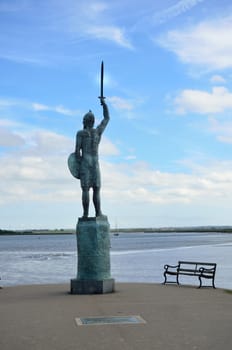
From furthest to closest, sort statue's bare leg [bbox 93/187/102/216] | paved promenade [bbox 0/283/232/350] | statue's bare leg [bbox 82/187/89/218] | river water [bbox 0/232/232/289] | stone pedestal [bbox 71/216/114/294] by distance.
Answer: river water [bbox 0/232/232/289] < statue's bare leg [bbox 93/187/102/216] < statue's bare leg [bbox 82/187/89/218] < stone pedestal [bbox 71/216/114/294] < paved promenade [bbox 0/283/232/350]

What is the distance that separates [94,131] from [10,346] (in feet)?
29.2

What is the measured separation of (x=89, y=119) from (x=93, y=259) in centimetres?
380

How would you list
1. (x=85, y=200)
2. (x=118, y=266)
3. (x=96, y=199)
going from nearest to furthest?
(x=85, y=200)
(x=96, y=199)
(x=118, y=266)

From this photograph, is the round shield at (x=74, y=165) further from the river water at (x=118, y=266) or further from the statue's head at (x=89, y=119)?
the river water at (x=118, y=266)

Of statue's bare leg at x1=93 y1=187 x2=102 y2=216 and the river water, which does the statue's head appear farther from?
the river water

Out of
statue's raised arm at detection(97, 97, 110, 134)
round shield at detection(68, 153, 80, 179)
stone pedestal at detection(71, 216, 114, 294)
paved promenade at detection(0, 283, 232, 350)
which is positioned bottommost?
paved promenade at detection(0, 283, 232, 350)

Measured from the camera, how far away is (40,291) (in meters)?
17.6

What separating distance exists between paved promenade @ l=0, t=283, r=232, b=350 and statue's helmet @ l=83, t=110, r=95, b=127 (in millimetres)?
4560

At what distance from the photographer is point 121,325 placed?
10906 mm

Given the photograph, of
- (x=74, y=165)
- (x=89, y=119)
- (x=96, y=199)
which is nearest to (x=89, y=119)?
(x=89, y=119)

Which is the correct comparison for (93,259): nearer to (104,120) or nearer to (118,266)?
(104,120)

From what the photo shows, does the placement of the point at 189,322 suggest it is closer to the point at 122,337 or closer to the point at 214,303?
the point at 122,337

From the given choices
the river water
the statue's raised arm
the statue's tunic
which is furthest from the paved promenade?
the river water

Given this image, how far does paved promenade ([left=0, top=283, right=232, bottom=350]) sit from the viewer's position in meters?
9.41
